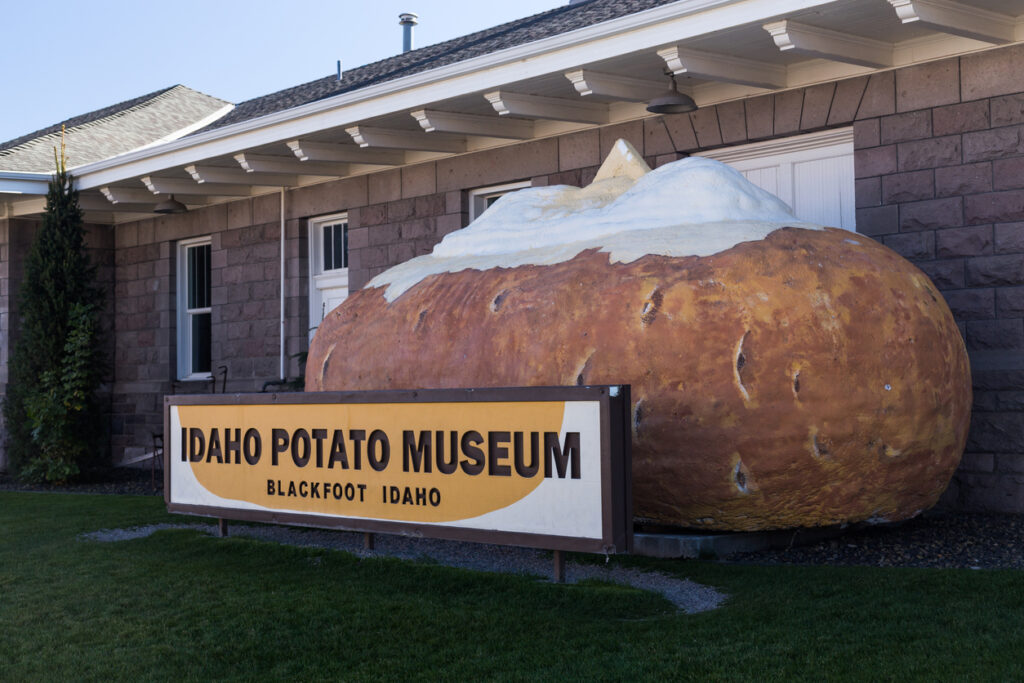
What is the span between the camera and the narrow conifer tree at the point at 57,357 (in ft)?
42.1

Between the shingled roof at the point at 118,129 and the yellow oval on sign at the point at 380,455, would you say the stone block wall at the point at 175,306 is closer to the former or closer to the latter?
the shingled roof at the point at 118,129

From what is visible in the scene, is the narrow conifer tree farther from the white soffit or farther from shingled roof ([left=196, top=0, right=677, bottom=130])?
shingled roof ([left=196, top=0, right=677, bottom=130])

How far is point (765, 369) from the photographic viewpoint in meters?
5.72

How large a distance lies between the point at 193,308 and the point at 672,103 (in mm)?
8355

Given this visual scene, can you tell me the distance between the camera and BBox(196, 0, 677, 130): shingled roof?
10.9 meters

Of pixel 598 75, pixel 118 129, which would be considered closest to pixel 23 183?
pixel 118 129

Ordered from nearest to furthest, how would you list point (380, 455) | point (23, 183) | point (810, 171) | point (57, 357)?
point (380, 455)
point (810, 171)
point (57, 357)
point (23, 183)

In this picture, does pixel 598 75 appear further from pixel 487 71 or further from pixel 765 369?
pixel 765 369

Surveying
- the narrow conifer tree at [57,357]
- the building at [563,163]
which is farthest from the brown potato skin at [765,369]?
the narrow conifer tree at [57,357]

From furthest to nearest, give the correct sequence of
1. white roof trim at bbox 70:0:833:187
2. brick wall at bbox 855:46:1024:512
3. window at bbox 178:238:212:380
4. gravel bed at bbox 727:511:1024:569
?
window at bbox 178:238:212:380 < white roof trim at bbox 70:0:833:187 < brick wall at bbox 855:46:1024:512 < gravel bed at bbox 727:511:1024:569

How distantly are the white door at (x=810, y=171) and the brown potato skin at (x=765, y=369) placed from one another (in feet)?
7.42

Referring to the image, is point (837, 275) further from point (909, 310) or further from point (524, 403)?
point (524, 403)

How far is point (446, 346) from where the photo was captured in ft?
22.1

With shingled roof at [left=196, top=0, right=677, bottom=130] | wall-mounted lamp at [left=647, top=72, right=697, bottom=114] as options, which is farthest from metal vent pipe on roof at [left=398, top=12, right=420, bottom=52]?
wall-mounted lamp at [left=647, top=72, right=697, bottom=114]
